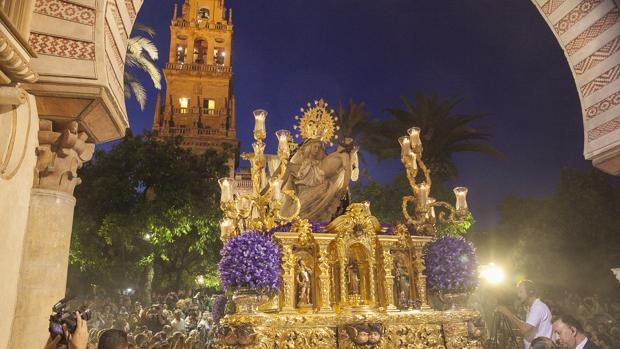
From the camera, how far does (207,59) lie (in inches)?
1964

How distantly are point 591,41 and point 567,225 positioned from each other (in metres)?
26.6

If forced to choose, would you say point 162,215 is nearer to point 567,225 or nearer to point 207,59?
point 567,225

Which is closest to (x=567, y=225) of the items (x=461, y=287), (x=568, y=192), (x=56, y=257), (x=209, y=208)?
(x=568, y=192)

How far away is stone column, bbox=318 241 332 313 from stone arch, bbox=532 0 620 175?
4609 millimetres

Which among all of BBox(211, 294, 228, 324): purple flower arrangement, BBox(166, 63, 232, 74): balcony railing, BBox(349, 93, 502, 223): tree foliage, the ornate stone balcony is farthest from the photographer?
BBox(166, 63, 232, 74): balcony railing

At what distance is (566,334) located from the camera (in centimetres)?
483

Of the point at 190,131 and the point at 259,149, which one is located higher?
the point at 190,131

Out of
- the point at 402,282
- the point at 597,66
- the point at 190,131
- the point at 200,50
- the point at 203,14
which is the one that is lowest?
the point at 402,282

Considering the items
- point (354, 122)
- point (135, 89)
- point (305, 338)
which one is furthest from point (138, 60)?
point (305, 338)

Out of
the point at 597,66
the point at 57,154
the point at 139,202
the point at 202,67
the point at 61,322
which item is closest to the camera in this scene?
the point at 61,322

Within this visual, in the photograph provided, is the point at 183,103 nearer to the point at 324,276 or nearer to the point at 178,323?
the point at 178,323

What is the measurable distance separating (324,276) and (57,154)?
15.4 feet

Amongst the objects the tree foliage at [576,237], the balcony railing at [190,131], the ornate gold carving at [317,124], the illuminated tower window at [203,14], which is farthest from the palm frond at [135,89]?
the illuminated tower window at [203,14]

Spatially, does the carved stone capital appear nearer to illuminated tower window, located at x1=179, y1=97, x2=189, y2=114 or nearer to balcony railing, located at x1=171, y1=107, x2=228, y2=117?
balcony railing, located at x1=171, y1=107, x2=228, y2=117
